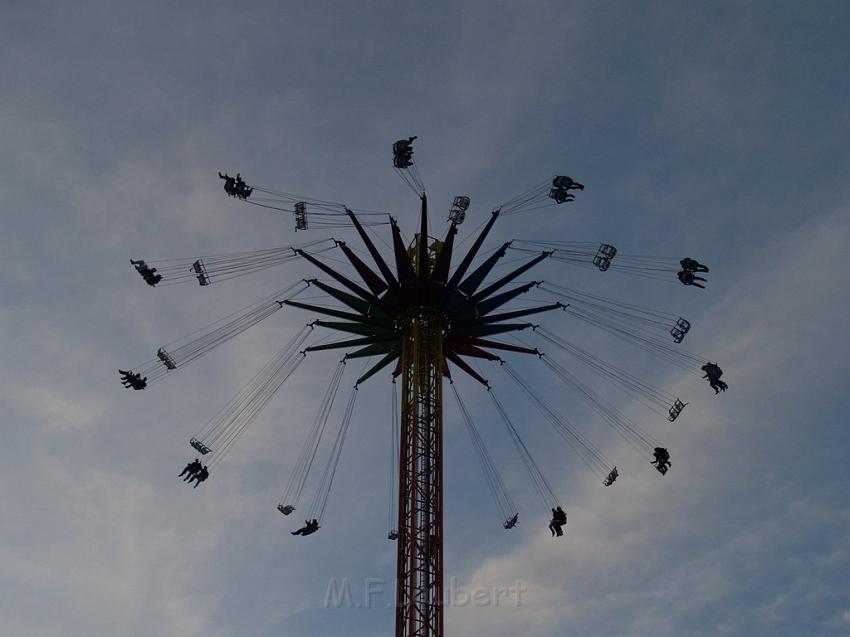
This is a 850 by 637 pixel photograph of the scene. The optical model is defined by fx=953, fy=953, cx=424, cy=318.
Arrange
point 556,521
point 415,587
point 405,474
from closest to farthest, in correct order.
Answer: point 415,587 → point 405,474 → point 556,521

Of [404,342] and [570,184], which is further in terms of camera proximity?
[570,184]

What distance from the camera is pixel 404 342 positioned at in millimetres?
50062

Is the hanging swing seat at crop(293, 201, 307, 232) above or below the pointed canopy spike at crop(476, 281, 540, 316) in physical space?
above

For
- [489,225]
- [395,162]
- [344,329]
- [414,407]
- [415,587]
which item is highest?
[395,162]

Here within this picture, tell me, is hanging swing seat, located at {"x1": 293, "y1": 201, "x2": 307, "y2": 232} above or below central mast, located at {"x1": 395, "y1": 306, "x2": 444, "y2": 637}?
above

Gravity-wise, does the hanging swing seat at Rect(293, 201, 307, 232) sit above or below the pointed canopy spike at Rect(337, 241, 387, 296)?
above

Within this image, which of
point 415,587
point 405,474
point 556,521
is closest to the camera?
point 415,587

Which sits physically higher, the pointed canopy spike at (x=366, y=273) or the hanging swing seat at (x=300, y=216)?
the hanging swing seat at (x=300, y=216)

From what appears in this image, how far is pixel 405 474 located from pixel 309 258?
1192cm

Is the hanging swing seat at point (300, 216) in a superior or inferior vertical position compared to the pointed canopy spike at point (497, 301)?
superior

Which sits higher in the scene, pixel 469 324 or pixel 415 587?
pixel 469 324

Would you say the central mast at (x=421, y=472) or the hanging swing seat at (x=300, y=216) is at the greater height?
the hanging swing seat at (x=300, y=216)

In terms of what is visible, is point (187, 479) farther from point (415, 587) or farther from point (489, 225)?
point (489, 225)

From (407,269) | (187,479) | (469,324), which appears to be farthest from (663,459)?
(187,479)
